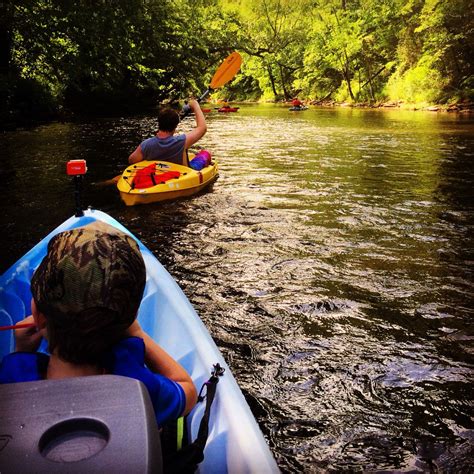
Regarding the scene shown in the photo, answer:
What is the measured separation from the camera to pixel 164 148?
5.73m

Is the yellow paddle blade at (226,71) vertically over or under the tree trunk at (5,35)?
under

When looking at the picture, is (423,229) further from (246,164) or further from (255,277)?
(246,164)

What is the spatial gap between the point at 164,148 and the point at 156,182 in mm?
452

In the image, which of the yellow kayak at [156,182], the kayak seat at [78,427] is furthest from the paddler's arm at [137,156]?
the kayak seat at [78,427]

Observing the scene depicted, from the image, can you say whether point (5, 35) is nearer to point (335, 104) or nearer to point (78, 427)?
point (78, 427)

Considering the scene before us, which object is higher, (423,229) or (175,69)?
(175,69)

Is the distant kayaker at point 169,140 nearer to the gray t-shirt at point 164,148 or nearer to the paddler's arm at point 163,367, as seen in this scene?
the gray t-shirt at point 164,148

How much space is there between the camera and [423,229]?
4.64m

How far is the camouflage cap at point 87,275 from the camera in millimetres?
1040

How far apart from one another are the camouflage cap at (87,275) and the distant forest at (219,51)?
1299cm

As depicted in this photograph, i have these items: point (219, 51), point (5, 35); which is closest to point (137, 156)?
point (5, 35)

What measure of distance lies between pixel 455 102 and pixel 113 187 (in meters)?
19.4

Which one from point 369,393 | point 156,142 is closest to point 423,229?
point 369,393

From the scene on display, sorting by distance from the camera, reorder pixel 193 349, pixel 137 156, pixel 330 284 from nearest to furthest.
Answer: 1. pixel 193 349
2. pixel 330 284
3. pixel 137 156
